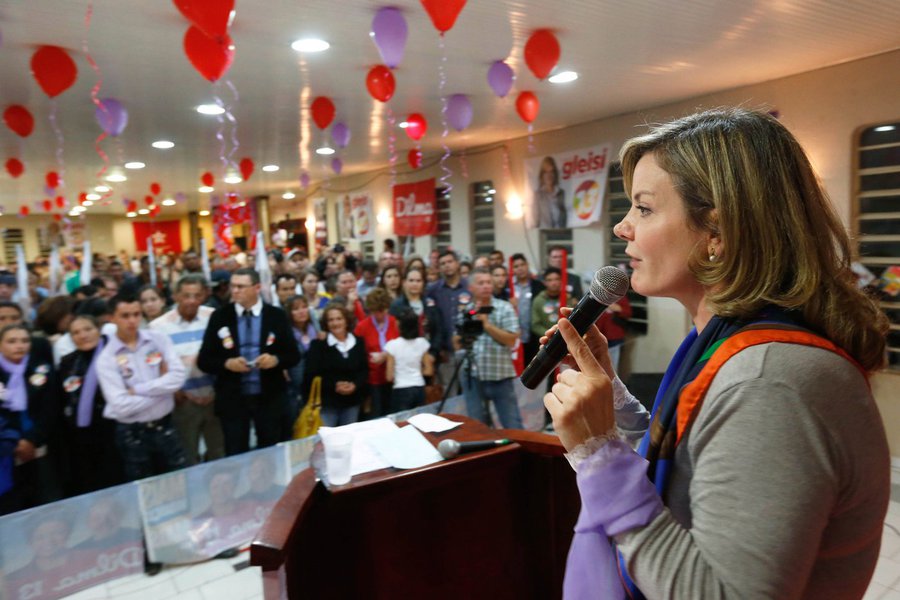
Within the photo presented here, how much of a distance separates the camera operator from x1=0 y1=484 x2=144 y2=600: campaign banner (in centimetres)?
233

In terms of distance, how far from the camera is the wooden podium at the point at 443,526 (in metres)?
1.55

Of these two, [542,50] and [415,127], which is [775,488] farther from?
[415,127]

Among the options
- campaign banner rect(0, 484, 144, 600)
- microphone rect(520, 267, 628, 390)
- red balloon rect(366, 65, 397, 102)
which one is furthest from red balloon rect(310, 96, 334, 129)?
microphone rect(520, 267, 628, 390)

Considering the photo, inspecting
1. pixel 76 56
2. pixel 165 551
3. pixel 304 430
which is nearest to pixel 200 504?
pixel 165 551

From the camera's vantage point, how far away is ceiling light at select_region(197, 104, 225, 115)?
236 inches

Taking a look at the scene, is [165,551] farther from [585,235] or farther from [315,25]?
[585,235]

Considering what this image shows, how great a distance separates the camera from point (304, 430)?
407 cm

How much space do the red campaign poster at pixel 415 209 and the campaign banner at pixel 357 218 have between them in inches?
52.0

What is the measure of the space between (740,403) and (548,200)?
7631mm

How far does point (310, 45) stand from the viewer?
163 inches

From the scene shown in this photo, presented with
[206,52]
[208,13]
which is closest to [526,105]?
[206,52]

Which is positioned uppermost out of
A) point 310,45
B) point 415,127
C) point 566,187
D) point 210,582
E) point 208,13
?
point 310,45

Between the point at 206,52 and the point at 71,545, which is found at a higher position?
the point at 206,52

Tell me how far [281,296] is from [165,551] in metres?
2.29
